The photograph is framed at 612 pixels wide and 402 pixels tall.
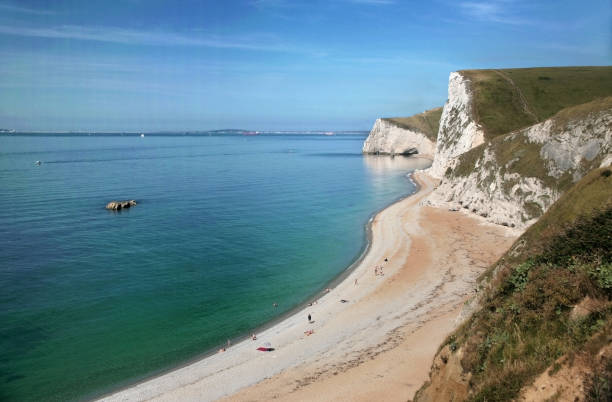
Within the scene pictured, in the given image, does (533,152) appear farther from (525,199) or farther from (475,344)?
(475,344)

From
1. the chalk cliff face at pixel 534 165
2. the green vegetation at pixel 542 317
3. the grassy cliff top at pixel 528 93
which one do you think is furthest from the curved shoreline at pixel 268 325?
the grassy cliff top at pixel 528 93

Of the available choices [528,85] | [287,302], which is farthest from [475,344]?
[528,85]

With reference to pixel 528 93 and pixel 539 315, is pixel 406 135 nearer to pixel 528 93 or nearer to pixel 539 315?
pixel 528 93

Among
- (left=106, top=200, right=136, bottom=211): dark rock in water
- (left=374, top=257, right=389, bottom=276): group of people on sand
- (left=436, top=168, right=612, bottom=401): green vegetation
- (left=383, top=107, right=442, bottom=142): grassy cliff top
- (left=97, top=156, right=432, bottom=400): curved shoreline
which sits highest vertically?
(left=383, top=107, right=442, bottom=142): grassy cliff top

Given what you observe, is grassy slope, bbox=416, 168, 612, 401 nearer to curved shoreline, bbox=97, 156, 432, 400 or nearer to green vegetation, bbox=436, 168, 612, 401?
green vegetation, bbox=436, 168, 612, 401

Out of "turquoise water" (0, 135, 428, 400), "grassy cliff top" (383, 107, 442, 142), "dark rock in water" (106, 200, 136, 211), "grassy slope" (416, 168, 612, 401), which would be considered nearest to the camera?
"grassy slope" (416, 168, 612, 401)

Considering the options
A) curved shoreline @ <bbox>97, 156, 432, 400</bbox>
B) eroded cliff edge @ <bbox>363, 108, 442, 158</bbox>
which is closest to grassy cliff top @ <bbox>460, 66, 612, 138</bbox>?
curved shoreline @ <bbox>97, 156, 432, 400</bbox>

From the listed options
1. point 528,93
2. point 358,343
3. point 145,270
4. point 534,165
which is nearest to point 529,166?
point 534,165
